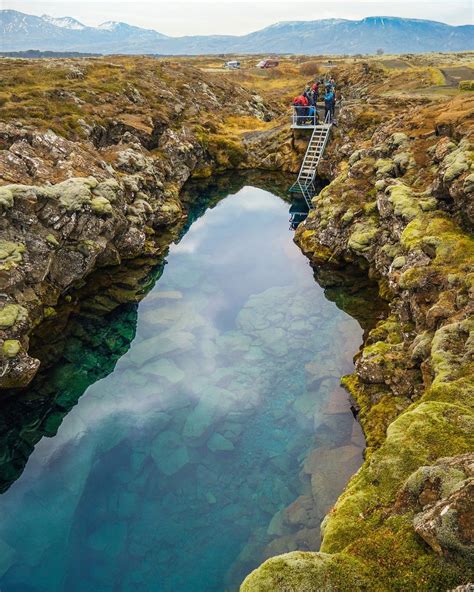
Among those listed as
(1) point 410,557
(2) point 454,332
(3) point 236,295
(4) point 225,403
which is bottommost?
(4) point 225,403

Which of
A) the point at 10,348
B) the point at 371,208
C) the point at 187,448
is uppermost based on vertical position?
the point at 371,208

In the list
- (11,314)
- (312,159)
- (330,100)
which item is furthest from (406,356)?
(330,100)

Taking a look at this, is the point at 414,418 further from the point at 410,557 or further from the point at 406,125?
the point at 406,125

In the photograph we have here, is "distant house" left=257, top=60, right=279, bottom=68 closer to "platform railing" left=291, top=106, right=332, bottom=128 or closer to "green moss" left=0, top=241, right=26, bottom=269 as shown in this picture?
"platform railing" left=291, top=106, right=332, bottom=128

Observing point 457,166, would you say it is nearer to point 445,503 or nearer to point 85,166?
point 445,503

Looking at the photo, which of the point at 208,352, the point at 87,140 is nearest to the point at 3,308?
the point at 208,352

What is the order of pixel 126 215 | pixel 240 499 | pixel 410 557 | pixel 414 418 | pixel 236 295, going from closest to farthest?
1. pixel 410 557
2. pixel 414 418
3. pixel 240 499
4. pixel 236 295
5. pixel 126 215
